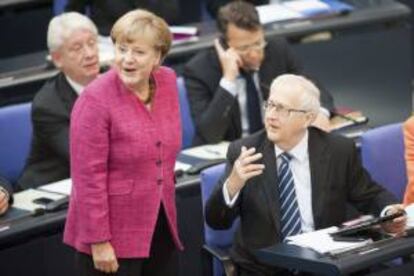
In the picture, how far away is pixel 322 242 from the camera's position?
4.24 m

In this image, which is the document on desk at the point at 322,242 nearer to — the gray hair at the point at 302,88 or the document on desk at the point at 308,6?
the gray hair at the point at 302,88

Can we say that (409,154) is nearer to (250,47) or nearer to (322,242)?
(322,242)

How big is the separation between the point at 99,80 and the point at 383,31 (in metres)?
3.20

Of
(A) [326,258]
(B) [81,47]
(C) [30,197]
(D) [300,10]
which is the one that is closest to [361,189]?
(A) [326,258]

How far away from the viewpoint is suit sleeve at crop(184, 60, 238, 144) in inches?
230

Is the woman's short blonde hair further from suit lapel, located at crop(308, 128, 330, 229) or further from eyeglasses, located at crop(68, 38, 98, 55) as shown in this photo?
eyeglasses, located at crop(68, 38, 98, 55)

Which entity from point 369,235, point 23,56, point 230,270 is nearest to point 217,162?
point 230,270

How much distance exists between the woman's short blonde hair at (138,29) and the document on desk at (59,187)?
1126 millimetres

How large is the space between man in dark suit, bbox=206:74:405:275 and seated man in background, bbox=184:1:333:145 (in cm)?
98

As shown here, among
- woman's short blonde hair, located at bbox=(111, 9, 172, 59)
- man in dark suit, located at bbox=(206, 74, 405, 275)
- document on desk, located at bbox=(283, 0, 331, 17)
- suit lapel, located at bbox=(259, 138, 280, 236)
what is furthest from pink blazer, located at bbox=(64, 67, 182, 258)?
document on desk, located at bbox=(283, 0, 331, 17)


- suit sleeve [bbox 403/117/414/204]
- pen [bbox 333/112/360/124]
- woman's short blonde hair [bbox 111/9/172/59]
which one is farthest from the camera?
pen [bbox 333/112/360/124]

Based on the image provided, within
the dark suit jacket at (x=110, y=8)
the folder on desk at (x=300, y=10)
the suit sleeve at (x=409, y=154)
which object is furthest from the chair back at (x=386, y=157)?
the dark suit jacket at (x=110, y=8)

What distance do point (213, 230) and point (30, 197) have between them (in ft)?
2.85

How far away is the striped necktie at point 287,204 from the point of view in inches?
182
